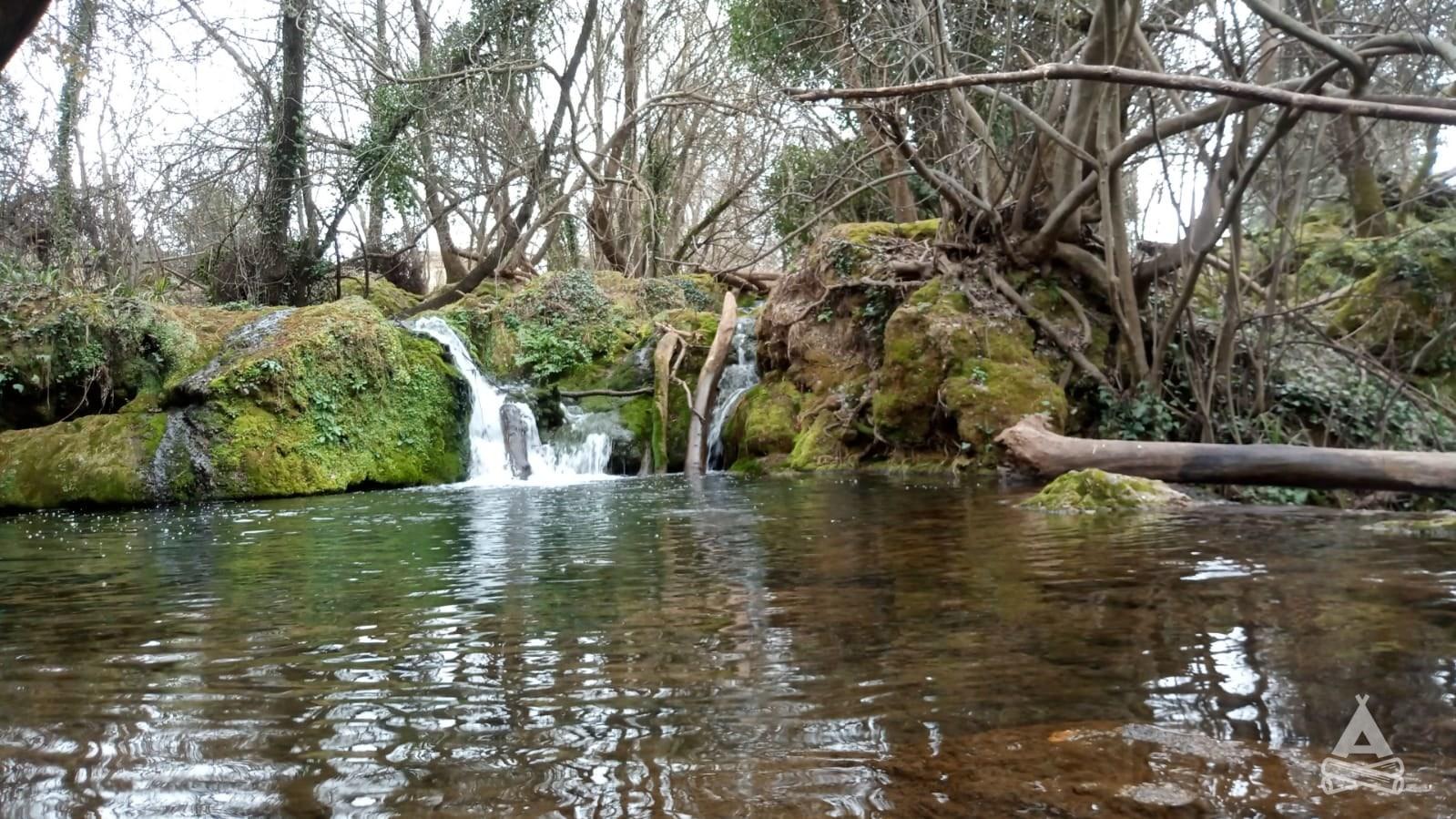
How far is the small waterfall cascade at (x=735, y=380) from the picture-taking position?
13320 mm

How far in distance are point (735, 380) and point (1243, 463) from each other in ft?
30.8

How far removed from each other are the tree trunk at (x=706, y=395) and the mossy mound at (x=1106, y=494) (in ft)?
21.8

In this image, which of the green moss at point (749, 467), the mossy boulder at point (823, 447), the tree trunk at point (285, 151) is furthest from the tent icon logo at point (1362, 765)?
the tree trunk at point (285, 151)

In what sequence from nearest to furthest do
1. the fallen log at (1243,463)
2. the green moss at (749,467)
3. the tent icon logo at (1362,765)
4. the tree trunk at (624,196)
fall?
the tent icon logo at (1362,765)
the fallen log at (1243,463)
the green moss at (749,467)
the tree trunk at (624,196)

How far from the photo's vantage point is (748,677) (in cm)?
268

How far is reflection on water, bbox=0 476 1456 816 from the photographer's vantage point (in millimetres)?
1890

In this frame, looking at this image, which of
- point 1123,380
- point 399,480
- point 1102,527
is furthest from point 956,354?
point 399,480

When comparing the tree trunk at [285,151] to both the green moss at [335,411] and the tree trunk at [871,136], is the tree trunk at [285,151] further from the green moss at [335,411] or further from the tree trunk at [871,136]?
the tree trunk at [871,136]

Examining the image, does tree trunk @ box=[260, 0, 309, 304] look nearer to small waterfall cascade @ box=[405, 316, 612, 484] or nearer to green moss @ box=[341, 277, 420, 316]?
green moss @ box=[341, 277, 420, 316]

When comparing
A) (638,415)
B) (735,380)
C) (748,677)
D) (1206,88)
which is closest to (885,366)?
(735,380)

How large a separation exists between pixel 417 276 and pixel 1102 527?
18102 mm

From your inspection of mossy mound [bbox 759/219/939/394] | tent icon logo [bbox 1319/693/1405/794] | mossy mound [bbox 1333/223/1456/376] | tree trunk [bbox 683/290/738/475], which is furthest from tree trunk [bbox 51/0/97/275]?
mossy mound [bbox 1333/223/1456/376]

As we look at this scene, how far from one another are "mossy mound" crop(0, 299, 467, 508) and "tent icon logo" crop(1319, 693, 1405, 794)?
10786 millimetres

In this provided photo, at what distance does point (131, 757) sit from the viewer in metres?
2.15
